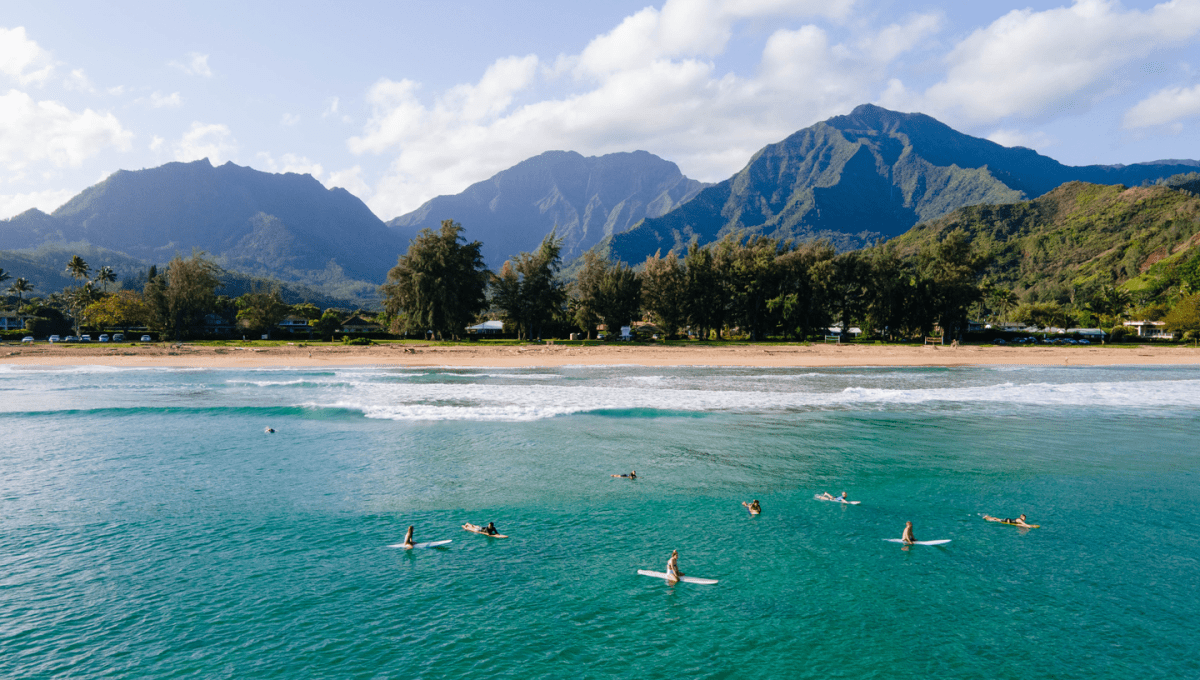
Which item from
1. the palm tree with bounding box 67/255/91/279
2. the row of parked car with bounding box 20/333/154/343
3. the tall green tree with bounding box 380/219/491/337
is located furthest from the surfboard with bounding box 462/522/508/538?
the palm tree with bounding box 67/255/91/279

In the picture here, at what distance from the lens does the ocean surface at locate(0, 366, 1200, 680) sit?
35.5 ft

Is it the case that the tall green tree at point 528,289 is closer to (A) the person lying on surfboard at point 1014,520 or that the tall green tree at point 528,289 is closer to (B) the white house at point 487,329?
(B) the white house at point 487,329

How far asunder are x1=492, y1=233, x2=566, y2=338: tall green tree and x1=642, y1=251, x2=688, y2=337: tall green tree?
573 inches

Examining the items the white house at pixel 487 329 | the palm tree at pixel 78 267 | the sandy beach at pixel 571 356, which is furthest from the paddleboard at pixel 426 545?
the palm tree at pixel 78 267

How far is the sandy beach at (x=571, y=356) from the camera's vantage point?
224 feet

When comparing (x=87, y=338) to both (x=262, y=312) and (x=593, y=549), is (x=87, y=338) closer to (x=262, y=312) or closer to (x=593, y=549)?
(x=262, y=312)

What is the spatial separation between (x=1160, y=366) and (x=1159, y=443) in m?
55.9

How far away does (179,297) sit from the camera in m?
95.5

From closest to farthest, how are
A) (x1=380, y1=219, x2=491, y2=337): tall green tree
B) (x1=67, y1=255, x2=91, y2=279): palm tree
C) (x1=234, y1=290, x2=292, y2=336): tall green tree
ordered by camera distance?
(x1=380, y1=219, x2=491, y2=337): tall green tree → (x1=234, y1=290, x2=292, y2=336): tall green tree → (x1=67, y1=255, x2=91, y2=279): palm tree

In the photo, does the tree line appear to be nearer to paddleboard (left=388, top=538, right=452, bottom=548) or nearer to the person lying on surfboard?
paddleboard (left=388, top=538, right=452, bottom=548)

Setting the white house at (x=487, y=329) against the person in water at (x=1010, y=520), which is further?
the white house at (x=487, y=329)

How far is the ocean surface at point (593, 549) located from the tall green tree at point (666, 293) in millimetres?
62142

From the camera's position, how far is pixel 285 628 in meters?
11.5

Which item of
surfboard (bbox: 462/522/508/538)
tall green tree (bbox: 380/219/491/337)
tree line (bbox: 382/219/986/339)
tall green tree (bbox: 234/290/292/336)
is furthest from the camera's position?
tall green tree (bbox: 234/290/292/336)
